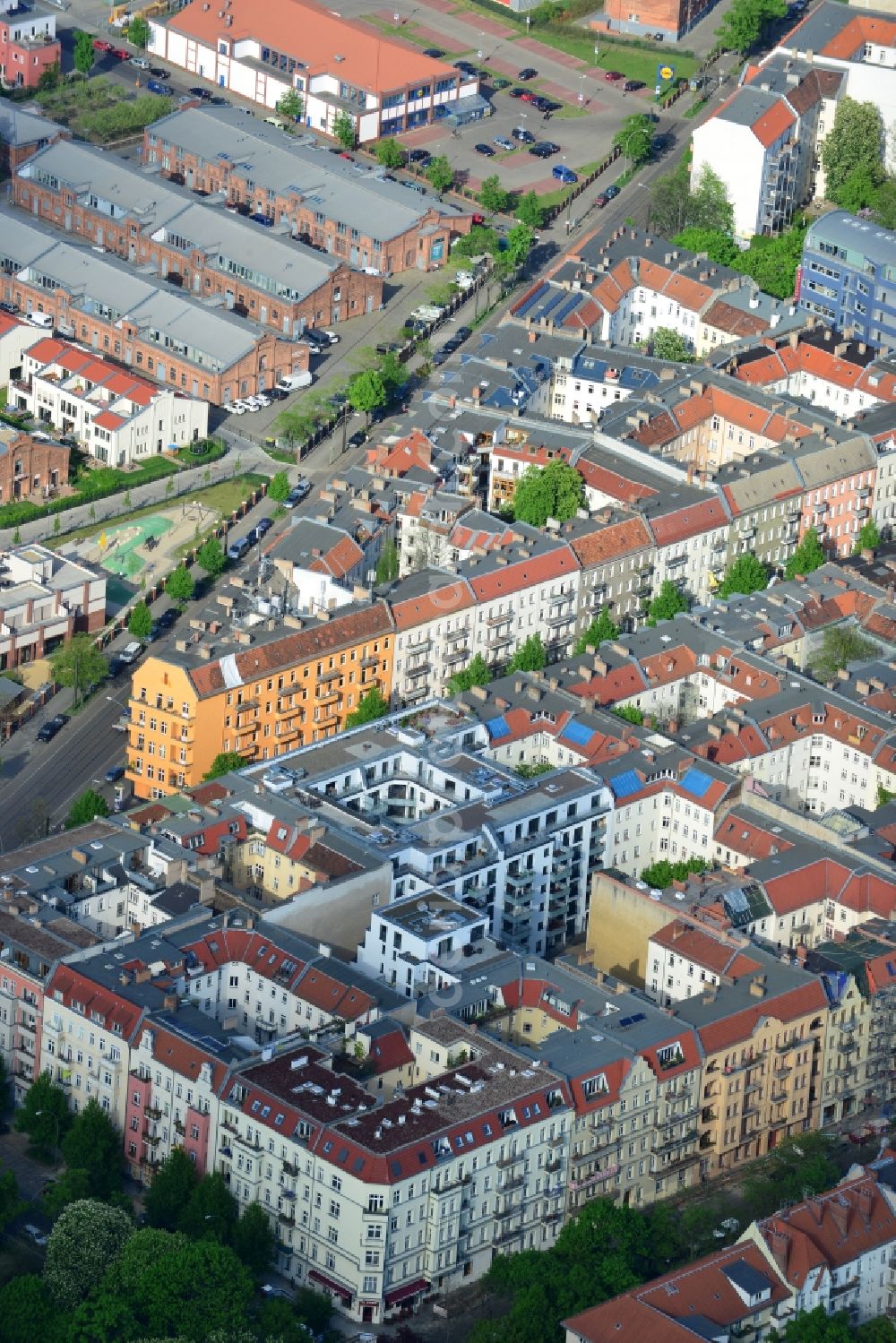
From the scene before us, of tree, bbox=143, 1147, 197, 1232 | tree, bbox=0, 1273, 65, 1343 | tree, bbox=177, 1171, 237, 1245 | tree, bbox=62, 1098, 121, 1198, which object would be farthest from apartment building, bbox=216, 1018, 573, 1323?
tree, bbox=0, 1273, 65, 1343

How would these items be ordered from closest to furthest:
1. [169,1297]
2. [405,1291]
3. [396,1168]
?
[169,1297] < [396,1168] < [405,1291]

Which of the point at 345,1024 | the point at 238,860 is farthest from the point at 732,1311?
the point at 238,860

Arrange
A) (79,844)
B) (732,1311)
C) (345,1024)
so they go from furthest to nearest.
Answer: (79,844), (345,1024), (732,1311)

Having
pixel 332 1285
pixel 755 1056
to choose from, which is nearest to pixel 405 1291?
pixel 332 1285

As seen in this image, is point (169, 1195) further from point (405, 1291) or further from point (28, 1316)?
point (405, 1291)

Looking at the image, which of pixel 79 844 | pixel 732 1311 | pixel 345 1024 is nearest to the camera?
pixel 732 1311

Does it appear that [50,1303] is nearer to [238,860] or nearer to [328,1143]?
[328,1143]

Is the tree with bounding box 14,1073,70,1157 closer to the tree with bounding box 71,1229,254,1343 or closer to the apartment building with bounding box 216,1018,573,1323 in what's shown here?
the apartment building with bounding box 216,1018,573,1323
